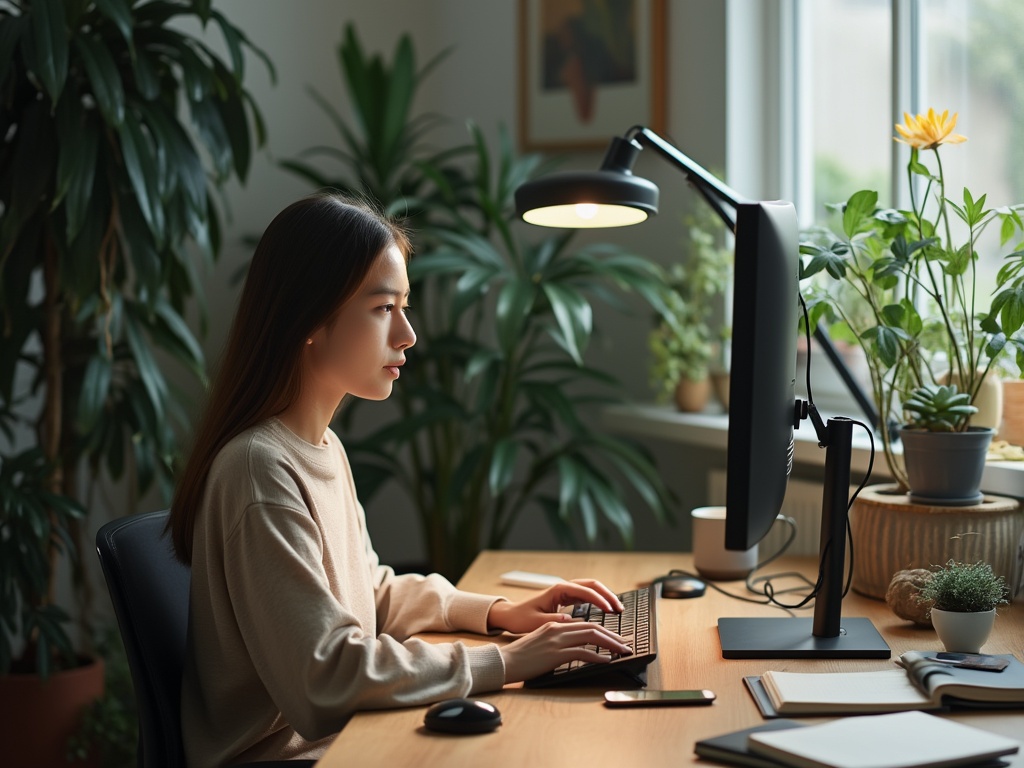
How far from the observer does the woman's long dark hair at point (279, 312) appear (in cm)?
135

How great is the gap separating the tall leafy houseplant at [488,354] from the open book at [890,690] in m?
1.20

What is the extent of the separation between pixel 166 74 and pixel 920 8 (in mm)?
1621

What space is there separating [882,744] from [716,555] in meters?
0.79

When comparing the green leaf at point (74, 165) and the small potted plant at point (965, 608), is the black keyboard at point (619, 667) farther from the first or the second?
the green leaf at point (74, 165)

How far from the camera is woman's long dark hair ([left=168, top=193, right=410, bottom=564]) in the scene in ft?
4.44

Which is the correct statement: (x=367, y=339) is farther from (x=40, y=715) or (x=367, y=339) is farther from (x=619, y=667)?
(x=40, y=715)

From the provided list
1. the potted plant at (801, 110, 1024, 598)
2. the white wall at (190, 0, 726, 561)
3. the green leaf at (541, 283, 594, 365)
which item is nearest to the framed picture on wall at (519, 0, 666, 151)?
the white wall at (190, 0, 726, 561)

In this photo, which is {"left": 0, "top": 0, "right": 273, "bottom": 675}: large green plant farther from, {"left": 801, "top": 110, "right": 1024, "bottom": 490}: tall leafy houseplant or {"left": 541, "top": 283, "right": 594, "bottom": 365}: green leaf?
{"left": 801, "top": 110, "right": 1024, "bottom": 490}: tall leafy houseplant

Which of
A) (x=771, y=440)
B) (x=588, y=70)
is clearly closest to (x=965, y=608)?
(x=771, y=440)

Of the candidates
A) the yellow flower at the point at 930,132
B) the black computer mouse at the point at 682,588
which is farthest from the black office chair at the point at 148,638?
the yellow flower at the point at 930,132

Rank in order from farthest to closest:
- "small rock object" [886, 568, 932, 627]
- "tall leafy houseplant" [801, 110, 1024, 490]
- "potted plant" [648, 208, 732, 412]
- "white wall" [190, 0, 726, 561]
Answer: "white wall" [190, 0, 726, 561], "potted plant" [648, 208, 732, 412], "tall leafy houseplant" [801, 110, 1024, 490], "small rock object" [886, 568, 932, 627]

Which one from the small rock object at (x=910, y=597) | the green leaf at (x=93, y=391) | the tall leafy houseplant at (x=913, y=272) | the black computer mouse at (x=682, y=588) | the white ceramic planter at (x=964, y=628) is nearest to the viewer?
the white ceramic planter at (x=964, y=628)

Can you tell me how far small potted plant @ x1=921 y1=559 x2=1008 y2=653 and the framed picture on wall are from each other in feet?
5.84

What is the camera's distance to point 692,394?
272cm
